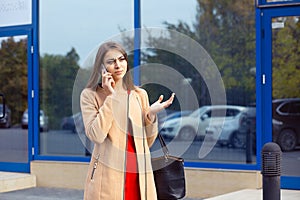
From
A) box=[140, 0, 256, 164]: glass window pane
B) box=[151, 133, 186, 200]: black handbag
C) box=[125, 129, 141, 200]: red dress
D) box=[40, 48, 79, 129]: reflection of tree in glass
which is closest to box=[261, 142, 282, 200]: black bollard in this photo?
box=[151, 133, 186, 200]: black handbag

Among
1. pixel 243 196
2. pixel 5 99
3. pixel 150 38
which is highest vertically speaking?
pixel 150 38

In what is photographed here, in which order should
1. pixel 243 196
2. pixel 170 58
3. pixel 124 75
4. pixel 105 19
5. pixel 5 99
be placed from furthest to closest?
pixel 5 99 < pixel 105 19 < pixel 170 58 < pixel 243 196 < pixel 124 75

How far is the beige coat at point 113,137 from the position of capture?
3000mm

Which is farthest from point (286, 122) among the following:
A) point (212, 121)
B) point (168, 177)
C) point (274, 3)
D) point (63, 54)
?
point (168, 177)

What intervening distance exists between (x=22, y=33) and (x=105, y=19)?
4.90 feet

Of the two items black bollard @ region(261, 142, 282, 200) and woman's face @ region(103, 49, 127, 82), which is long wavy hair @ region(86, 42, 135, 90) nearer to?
woman's face @ region(103, 49, 127, 82)

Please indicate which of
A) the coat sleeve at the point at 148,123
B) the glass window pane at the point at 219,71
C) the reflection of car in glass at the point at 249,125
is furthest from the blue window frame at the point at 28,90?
the coat sleeve at the point at 148,123

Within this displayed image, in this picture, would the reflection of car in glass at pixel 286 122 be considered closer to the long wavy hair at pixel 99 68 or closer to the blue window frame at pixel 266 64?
the blue window frame at pixel 266 64

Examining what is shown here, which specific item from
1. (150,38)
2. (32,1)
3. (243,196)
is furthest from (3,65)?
(243,196)

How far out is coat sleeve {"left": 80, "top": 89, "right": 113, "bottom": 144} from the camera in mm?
2988

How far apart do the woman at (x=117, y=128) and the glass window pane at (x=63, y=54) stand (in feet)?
18.9

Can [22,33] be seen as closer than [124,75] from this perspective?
No

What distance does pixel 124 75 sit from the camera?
312cm

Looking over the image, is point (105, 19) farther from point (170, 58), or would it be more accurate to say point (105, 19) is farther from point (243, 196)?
point (243, 196)
